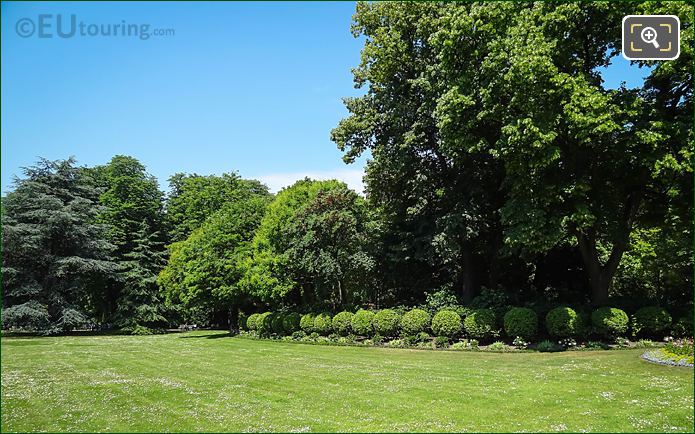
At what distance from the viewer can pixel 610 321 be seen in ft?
60.6

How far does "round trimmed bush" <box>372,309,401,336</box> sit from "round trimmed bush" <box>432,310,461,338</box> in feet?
8.60

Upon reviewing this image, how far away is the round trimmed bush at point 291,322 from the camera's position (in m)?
30.5

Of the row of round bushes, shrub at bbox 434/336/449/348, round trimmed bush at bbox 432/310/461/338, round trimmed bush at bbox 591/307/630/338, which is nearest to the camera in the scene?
round trimmed bush at bbox 591/307/630/338

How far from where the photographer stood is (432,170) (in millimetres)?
26578

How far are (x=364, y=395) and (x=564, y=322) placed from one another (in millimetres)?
11654

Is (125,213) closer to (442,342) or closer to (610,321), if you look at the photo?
(442,342)

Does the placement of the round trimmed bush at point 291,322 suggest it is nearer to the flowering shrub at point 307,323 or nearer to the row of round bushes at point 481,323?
the row of round bushes at point 481,323

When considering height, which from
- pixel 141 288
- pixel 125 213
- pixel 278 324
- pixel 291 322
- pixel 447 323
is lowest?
pixel 278 324

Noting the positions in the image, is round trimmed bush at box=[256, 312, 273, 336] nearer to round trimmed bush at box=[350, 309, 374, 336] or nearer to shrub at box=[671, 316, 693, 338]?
round trimmed bush at box=[350, 309, 374, 336]

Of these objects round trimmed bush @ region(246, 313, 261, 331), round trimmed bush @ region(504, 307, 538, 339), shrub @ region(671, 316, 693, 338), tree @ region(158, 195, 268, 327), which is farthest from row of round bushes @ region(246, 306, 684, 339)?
tree @ region(158, 195, 268, 327)

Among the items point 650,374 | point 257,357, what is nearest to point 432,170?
point 257,357

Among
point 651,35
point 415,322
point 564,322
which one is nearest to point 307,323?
point 415,322

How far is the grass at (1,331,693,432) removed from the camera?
907 cm

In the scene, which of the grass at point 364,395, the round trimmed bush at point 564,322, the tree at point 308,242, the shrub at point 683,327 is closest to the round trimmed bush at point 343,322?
the tree at point 308,242
